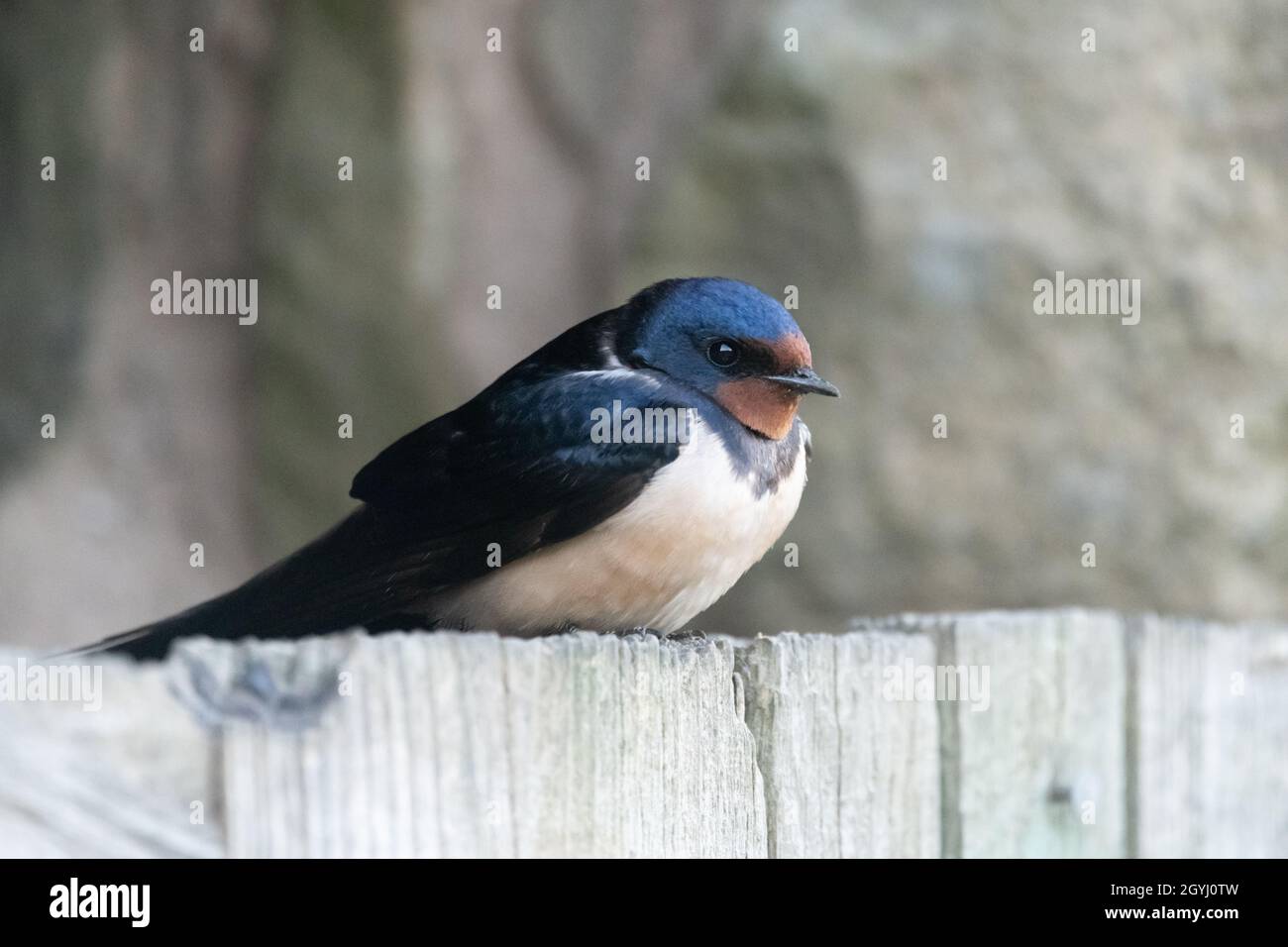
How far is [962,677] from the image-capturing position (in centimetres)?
209

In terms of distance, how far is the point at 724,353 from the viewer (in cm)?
270

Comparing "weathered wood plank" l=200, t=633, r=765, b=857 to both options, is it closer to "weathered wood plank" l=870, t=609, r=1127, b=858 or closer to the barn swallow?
"weathered wood plank" l=870, t=609, r=1127, b=858

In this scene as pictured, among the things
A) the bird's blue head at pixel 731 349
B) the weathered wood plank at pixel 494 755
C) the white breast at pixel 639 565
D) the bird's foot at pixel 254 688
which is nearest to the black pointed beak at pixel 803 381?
the bird's blue head at pixel 731 349

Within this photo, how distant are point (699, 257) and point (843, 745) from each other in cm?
345

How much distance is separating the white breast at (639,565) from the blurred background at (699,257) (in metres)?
2.44

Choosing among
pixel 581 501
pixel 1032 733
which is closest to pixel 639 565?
pixel 581 501

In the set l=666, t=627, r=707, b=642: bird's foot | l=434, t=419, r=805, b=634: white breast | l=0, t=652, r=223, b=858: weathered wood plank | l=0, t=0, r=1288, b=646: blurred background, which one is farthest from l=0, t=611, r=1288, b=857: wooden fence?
l=0, t=0, r=1288, b=646: blurred background

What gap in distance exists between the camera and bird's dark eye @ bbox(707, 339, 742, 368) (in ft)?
8.82

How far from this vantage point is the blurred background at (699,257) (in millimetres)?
4965

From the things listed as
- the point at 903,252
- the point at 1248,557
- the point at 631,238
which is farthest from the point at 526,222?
the point at 1248,557

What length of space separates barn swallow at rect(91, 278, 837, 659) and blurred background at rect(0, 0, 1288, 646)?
2319mm

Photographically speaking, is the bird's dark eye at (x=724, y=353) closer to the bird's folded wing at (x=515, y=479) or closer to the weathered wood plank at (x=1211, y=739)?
the bird's folded wing at (x=515, y=479)

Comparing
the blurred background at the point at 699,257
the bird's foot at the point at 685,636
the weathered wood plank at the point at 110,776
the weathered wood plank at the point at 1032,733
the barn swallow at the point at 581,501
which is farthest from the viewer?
the blurred background at the point at 699,257

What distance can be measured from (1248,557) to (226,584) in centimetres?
328
